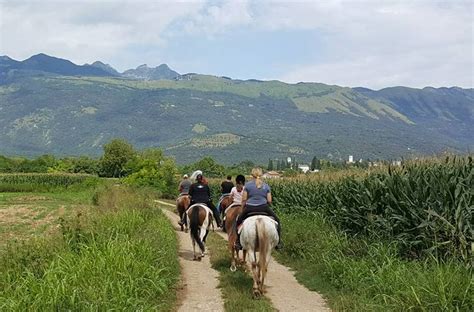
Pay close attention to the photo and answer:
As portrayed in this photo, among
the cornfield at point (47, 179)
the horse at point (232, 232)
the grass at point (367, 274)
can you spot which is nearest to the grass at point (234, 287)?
the horse at point (232, 232)

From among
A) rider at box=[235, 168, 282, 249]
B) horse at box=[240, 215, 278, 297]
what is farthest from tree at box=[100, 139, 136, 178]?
horse at box=[240, 215, 278, 297]

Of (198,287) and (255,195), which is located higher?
(255,195)

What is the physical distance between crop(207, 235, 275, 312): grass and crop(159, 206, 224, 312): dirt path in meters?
0.17

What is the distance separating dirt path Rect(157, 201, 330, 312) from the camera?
1099cm

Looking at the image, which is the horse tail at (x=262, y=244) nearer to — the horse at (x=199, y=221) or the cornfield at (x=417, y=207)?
the cornfield at (x=417, y=207)

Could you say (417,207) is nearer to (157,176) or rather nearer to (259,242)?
(259,242)

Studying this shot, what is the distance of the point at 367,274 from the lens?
11.8 m

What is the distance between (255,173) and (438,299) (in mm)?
5287

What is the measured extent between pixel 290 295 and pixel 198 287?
225 cm

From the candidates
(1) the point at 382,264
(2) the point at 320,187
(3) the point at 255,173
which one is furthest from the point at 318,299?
(2) the point at 320,187

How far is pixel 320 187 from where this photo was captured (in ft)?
73.0

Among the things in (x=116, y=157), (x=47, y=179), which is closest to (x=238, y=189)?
(x=47, y=179)

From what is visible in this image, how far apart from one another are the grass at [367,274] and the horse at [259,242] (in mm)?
1607

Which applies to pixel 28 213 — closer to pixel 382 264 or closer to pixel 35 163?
pixel 382 264
